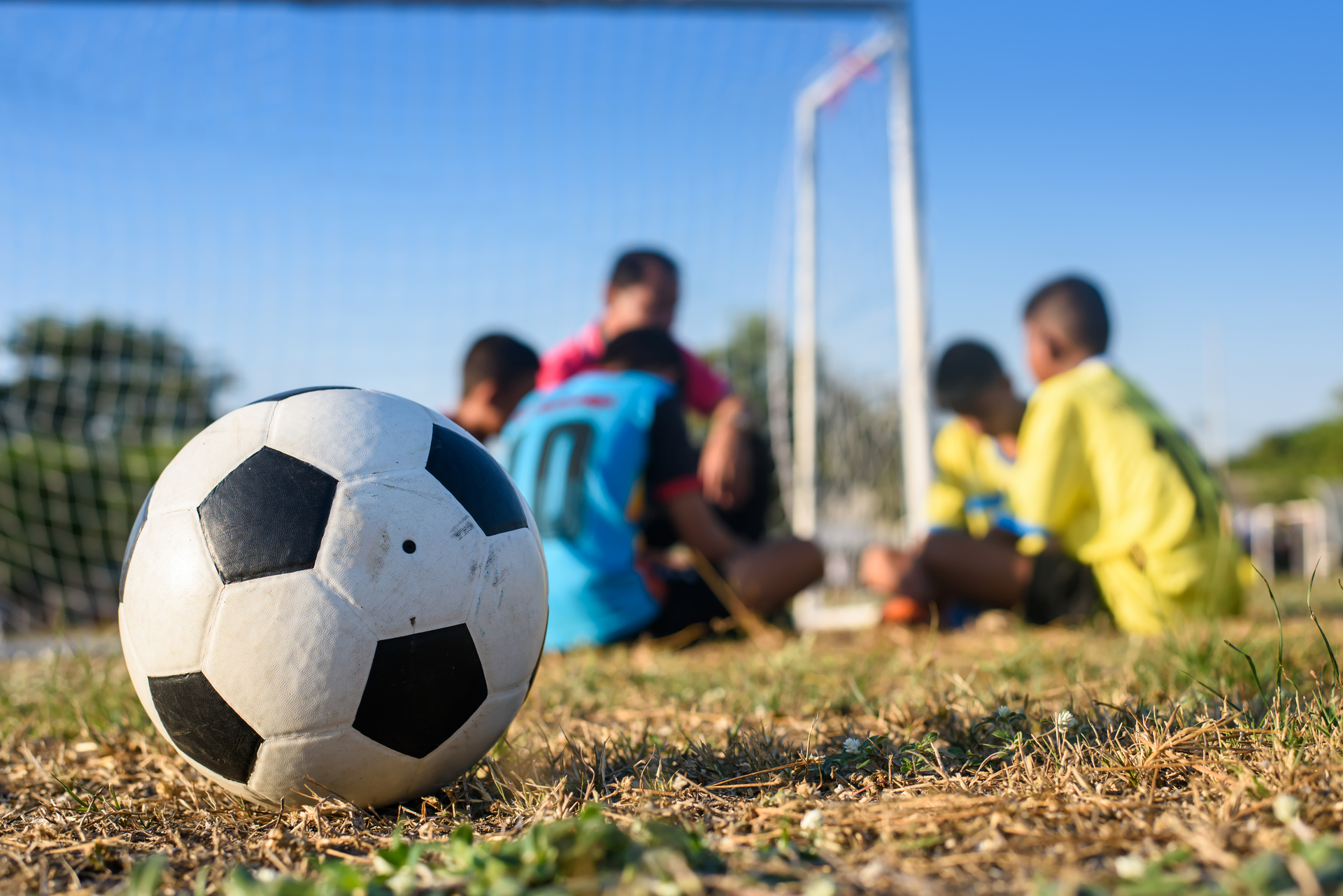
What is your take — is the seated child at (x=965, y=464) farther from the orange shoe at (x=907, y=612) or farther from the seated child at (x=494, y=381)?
the seated child at (x=494, y=381)

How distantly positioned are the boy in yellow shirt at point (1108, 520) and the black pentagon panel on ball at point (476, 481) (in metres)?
2.94

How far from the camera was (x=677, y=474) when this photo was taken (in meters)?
4.05

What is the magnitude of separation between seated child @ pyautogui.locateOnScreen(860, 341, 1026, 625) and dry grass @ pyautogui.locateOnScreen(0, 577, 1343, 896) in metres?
2.60

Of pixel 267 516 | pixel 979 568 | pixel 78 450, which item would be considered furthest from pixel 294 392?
pixel 78 450

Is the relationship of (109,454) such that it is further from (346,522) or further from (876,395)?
(346,522)

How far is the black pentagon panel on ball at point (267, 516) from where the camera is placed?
1502 millimetres

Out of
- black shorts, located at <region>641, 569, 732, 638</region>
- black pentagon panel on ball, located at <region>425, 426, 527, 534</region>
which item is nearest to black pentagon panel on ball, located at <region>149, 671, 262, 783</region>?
black pentagon panel on ball, located at <region>425, 426, 527, 534</region>

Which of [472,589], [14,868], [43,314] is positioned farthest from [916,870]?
[43,314]

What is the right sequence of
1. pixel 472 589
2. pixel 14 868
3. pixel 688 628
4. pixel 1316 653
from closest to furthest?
1. pixel 14 868
2. pixel 472 589
3. pixel 1316 653
4. pixel 688 628

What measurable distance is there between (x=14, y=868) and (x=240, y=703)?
356mm

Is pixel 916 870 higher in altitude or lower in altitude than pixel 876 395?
lower

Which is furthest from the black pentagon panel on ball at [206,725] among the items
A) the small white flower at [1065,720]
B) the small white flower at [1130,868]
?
the small white flower at [1065,720]

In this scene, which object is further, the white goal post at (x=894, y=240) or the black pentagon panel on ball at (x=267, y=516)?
the white goal post at (x=894, y=240)

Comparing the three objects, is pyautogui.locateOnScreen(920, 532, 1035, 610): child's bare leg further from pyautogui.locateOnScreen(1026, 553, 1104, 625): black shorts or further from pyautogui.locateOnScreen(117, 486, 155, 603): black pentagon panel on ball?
pyautogui.locateOnScreen(117, 486, 155, 603): black pentagon panel on ball
